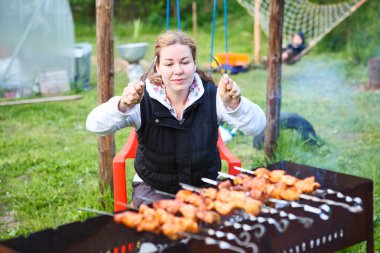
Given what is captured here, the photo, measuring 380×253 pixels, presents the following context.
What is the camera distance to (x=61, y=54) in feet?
34.4

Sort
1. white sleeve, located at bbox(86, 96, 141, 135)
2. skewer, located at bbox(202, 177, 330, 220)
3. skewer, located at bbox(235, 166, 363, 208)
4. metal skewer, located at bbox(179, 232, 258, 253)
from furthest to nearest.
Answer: white sleeve, located at bbox(86, 96, 141, 135)
skewer, located at bbox(235, 166, 363, 208)
skewer, located at bbox(202, 177, 330, 220)
metal skewer, located at bbox(179, 232, 258, 253)

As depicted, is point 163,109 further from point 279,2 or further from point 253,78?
point 253,78

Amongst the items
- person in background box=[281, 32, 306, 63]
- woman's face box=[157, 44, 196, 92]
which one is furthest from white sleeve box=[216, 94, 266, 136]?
person in background box=[281, 32, 306, 63]

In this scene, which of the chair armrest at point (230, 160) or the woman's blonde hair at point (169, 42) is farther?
the chair armrest at point (230, 160)

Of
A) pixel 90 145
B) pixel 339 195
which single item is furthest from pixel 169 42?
pixel 90 145

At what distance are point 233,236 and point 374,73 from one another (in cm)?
743

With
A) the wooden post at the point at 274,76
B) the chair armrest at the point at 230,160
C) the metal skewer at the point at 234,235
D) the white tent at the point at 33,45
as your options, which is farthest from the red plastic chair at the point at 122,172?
the white tent at the point at 33,45

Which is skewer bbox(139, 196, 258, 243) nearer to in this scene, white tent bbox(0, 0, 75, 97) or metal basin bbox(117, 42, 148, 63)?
white tent bbox(0, 0, 75, 97)

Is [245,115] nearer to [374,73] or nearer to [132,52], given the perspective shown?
[374,73]

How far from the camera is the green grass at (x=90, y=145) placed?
17.0 ft

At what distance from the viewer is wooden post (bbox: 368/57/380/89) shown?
30.7ft

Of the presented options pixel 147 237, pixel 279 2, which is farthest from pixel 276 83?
pixel 147 237

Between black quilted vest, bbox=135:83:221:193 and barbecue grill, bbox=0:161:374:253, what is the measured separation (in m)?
0.84

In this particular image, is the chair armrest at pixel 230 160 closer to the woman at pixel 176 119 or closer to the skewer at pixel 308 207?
the woman at pixel 176 119
